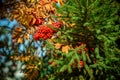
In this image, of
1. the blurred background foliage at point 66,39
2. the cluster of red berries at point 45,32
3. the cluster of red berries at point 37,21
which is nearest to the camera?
the blurred background foliage at point 66,39

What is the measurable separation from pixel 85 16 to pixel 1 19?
2480 mm

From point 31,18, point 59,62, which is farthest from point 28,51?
point 59,62

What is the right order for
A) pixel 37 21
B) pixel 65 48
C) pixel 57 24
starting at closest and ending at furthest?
pixel 65 48 → pixel 57 24 → pixel 37 21

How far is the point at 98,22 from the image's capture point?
579cm

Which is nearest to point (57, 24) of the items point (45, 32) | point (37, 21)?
point (45, 32)

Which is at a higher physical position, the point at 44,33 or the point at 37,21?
the point at 37,21

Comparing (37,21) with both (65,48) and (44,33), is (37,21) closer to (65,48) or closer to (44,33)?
(44,33)

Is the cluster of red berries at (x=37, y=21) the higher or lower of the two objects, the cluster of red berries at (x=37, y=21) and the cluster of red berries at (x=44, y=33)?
the higher

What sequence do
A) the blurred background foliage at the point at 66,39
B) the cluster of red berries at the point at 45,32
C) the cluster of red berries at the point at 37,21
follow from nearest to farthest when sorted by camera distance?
the blurred background foliage at the point at 66,39, the cluster of red berries at the point at 45,32, the cluster of red berries at the point at 37,21

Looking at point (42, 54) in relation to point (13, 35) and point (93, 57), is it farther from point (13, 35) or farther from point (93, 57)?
point (93, 57)

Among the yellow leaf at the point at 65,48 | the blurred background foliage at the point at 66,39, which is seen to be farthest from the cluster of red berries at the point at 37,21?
the yellow leaf at the point at 65,48

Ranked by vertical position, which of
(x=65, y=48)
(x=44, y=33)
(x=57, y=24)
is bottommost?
(x=65, y=48)

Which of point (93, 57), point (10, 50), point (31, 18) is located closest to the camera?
point (93, 57)

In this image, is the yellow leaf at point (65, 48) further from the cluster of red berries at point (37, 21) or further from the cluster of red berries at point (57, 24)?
the cluster of red berries at point (37, 21)
